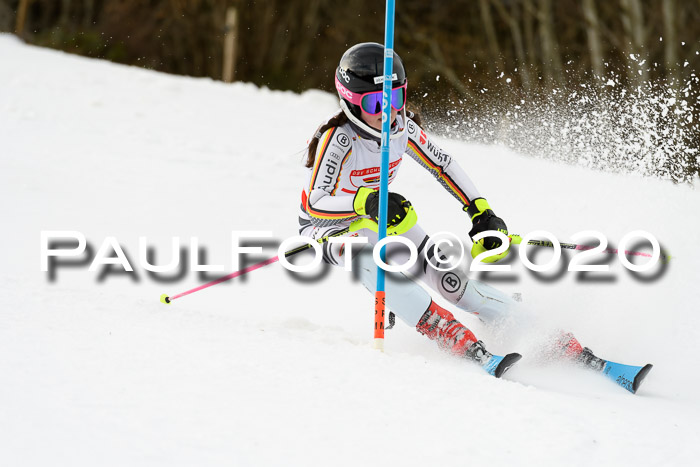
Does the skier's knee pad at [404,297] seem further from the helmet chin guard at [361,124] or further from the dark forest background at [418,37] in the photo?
the dark forest background at [418,37]

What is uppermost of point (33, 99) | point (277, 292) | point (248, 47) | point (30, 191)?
point (248, 47)

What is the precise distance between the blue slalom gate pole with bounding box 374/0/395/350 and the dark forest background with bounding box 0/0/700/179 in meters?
12.4

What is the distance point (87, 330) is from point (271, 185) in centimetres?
484

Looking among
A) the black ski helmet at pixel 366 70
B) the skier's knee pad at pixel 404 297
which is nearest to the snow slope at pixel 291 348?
the skier's knee pad at pixel 404 297

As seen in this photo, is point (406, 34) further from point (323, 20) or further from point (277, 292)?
point (277, 292)

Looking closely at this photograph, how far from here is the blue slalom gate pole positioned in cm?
346

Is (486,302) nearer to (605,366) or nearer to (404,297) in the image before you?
(404,297)

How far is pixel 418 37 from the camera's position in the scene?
21.1 m

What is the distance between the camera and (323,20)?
26234 millimetres

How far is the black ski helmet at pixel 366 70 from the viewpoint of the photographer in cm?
374

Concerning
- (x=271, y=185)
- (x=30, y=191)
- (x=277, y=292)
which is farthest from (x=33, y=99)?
(x=277, y=292)

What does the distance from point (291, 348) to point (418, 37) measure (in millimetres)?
18679

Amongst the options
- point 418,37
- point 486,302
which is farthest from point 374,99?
point 418,37

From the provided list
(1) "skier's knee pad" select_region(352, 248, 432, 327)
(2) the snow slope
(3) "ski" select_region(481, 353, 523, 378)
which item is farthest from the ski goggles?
(3) "ski" select_region(481, 353, 523, 378)
